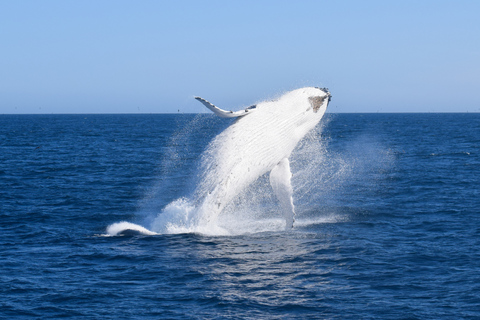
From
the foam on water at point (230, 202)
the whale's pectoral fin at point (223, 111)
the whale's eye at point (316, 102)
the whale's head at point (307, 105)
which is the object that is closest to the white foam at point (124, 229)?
the foam on water at point (230, 202)

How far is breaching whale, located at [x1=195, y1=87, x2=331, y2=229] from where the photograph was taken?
15.2m

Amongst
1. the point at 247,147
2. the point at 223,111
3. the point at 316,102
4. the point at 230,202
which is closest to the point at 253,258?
the point at 230,202

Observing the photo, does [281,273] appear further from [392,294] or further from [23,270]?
[23,270]

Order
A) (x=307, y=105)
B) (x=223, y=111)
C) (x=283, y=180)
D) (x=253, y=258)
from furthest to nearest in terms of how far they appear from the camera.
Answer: (x=283, y=180)
(x=307, y=105)
(x=253, y=258)
(x=223, y=111)

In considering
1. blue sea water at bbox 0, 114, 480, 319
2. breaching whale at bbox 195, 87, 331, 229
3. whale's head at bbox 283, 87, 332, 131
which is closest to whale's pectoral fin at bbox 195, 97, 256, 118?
breaching whale at bbox 195, 87, 331, 229

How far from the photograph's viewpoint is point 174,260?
14742 millimetres

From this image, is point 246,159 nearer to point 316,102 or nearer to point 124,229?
point 316,102

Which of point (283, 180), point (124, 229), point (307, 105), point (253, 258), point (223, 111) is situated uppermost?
point (307, 105)

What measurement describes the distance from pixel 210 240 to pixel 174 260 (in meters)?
2.15

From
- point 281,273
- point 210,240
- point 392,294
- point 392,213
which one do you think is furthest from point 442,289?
point 392,213

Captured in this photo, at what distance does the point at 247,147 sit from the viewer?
50.1 ft

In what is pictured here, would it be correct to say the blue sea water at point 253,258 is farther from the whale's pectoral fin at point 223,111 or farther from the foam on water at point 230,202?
the whale's pectoral fin at point 223,111

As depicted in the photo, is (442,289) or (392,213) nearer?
(442,289)

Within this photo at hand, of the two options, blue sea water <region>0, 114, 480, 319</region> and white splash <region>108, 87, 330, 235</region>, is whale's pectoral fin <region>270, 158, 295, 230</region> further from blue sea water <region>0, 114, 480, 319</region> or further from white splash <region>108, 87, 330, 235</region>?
blue sea water <region>0, 114, 480, 319</region>
